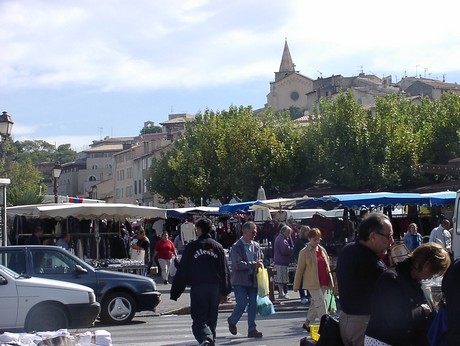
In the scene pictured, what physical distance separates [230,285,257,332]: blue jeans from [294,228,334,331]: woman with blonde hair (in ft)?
2.33

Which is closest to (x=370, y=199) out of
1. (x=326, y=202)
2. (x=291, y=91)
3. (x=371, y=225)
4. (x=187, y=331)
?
(x=326, y=202)

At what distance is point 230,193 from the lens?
6400 cm

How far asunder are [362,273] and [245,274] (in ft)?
24.3

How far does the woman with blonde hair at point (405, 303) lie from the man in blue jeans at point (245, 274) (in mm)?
7718

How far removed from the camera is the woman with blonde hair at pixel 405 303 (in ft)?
20.5

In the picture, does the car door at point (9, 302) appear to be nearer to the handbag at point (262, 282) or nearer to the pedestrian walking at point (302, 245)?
the handbag at point (262, 282)

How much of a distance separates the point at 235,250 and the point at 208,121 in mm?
54068

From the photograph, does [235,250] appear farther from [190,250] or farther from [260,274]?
[190,250]

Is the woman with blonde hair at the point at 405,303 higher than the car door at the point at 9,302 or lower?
higher

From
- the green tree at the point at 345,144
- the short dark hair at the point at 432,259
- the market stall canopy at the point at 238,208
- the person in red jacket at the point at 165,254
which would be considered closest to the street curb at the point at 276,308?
the person in red jacket at the point at 165,254

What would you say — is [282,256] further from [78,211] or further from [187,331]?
[78,211]

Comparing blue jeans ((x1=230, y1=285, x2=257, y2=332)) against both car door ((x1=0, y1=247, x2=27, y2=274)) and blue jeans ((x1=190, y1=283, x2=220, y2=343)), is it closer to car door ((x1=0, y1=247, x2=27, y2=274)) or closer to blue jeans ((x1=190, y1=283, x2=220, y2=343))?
blue jeans ((x1=190, y1=283, x2=220, y2=343))

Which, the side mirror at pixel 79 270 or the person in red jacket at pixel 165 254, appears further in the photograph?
the person in red jacket at pixel 165 254

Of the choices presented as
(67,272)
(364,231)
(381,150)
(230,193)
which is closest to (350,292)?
(364,231)
